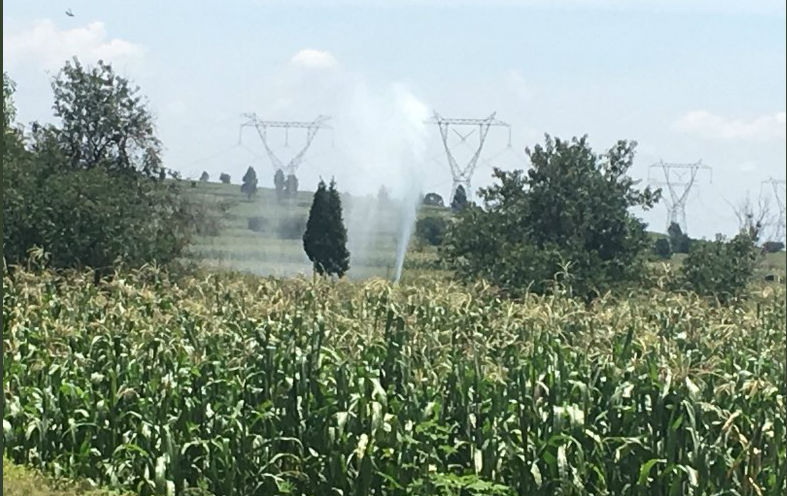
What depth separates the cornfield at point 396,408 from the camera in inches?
200

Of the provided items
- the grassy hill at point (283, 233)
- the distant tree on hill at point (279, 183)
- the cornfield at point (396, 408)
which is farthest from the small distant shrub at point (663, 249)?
the cornfield at point (396, 408)

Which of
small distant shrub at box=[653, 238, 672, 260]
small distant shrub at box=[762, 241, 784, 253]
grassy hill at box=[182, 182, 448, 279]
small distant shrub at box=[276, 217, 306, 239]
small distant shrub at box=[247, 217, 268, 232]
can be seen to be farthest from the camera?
small distant shrub at box=[247, 217, 268, 232]

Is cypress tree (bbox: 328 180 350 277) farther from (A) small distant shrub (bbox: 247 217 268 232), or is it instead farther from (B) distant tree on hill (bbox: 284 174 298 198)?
(B) distant tree on hill (bbox: 284 174 298 198)

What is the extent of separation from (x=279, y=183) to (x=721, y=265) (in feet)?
22.7

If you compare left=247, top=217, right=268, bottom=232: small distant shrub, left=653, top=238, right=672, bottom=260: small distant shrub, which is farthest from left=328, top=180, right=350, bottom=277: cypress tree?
left=653, top=238, right=672, bottom=260: small distant shrub

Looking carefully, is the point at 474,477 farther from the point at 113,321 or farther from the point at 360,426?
the point at 113,321

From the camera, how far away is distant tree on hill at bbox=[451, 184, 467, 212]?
52.5 feet

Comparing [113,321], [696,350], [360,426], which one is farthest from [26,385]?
[696,350]

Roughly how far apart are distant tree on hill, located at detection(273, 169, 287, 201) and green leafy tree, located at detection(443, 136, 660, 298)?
3.30m

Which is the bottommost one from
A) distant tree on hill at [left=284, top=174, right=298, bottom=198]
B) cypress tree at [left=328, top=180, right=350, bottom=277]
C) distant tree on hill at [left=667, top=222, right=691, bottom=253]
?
cypress tree at [left=328, top=180, right=350, bottom=277]

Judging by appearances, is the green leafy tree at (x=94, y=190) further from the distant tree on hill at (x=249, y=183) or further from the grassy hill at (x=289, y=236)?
the distant tree on hill at (x=249, y=183)

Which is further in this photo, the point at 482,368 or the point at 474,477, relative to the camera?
the point at 482,368

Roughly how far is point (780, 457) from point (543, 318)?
93.8 inches

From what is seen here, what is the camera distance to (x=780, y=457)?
5004 millimetres
